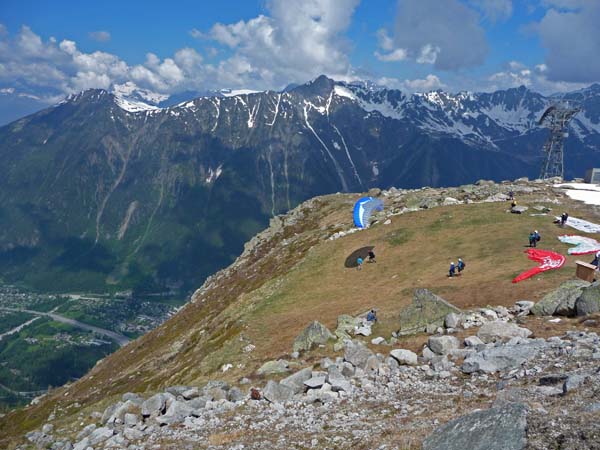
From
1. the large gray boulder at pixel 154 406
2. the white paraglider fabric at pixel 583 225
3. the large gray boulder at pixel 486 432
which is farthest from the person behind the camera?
the white paraglider fabric at pixel 583 225

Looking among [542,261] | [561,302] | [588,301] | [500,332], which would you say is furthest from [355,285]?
[588,301]

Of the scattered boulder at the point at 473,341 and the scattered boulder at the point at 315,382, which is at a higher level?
the scattered boulder at the point at 473,341

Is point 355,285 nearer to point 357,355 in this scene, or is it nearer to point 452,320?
point 452,320

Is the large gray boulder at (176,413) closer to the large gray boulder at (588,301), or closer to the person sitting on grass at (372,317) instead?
the person sitting on grass at (372,317)

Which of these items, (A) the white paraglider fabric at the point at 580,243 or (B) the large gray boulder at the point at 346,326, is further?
(A) the white paraglider fabric at the point at 580,243

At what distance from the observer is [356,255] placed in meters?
70.4

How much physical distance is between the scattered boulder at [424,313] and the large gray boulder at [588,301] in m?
8.50

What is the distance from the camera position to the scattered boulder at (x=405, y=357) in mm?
28672

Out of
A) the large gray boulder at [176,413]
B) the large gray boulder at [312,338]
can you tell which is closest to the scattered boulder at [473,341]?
the large gray boulder at [312,338]

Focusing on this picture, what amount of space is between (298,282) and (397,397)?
44.1m

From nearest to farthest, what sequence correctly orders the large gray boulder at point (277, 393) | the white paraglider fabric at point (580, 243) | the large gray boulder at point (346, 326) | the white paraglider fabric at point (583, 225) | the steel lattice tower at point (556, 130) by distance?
the large gray boulder at point (277, 393)
the large gray boulder at point (346, 326)
the white paraglider fabric at point (580, 243)
the white paraglider fabric at point (583, 225)
the steel lattice tower at point (556, 130)

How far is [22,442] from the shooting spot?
3472 centimetres

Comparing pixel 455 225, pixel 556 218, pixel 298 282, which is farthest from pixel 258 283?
pixel 556 218

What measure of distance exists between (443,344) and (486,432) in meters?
15.1
